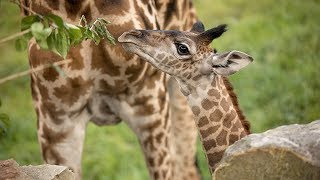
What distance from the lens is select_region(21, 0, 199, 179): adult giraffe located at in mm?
4367

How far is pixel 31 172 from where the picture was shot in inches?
149

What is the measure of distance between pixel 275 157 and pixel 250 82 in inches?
173

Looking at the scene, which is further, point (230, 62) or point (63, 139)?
point (63, 139)

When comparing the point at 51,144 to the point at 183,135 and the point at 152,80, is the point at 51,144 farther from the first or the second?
the point at 183,135

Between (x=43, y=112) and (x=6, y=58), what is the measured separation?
178 inches

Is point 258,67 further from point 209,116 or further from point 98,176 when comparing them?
point 209,116

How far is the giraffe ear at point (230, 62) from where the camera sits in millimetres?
3936

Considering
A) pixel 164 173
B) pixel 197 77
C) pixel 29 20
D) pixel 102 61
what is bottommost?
pixel 164 173

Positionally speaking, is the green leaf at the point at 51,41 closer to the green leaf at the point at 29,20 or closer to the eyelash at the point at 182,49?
the green leaf at the point at 29,20

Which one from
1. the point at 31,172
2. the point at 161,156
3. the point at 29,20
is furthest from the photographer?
the point at 161,156

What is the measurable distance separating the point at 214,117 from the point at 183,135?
201 cm

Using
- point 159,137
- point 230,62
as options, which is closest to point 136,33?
point 230,62

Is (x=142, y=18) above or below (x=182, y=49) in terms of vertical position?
above

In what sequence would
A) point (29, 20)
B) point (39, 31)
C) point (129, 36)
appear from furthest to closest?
point (129, 36) → point (29, 20) → point (39, 31)
